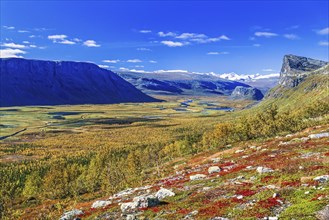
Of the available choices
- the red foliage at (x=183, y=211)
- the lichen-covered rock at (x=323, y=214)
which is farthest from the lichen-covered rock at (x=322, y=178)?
the red foliage at (x=183, y=211)

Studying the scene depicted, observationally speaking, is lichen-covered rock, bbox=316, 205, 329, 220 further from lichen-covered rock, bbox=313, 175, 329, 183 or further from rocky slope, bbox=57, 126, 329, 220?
lichen-covered rock, bbox=313, 175, 329, 183

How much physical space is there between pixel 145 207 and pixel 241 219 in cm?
1512

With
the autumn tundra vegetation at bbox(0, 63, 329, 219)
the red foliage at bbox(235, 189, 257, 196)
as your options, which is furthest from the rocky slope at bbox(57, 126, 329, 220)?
the autumn tundra vegetation at bbox(0, 63, 329, 219)

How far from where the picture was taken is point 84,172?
398 ft

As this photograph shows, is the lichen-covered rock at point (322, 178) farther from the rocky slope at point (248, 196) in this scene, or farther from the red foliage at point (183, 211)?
the red foliage at point (183, 211)

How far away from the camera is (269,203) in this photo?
31.8 meters

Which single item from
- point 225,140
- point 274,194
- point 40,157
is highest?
point 274,194

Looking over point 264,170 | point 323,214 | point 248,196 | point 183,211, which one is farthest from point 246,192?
point 323,214

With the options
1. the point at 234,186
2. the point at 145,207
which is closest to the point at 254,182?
the point at 234,186

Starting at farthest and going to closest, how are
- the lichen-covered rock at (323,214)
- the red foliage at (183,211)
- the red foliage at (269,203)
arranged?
the red foliage at (183,211) < the red foliage at (269,203) < the lichen-covered rock at (323,214)

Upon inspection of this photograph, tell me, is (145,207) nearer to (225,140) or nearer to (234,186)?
(234,186)

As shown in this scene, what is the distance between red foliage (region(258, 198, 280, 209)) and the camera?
31.2 meters

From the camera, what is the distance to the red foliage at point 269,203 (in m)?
31.2

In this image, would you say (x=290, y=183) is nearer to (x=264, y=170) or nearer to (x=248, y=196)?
(x=248, y=196)
